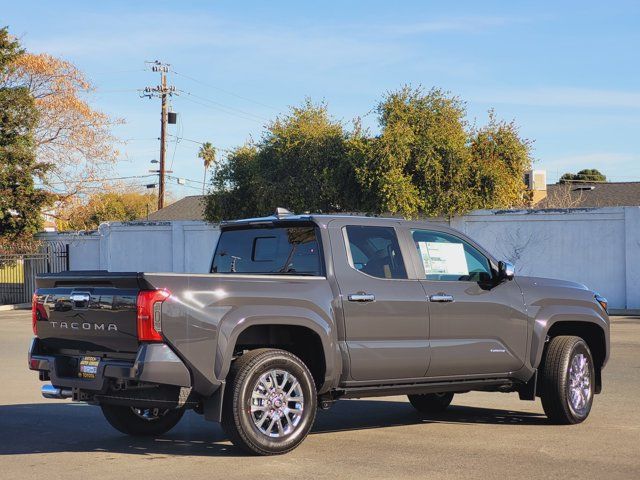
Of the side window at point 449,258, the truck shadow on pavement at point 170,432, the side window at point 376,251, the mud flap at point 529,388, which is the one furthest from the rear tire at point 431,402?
the side window at point 376,251

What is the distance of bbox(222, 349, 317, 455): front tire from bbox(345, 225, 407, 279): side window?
1.16m

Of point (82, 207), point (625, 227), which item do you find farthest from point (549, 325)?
point (82, 207)

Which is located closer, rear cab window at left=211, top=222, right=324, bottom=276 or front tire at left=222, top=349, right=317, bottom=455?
front tire at left=222, top=349, right=317, bottom=455

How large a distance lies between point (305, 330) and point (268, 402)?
0.71 m

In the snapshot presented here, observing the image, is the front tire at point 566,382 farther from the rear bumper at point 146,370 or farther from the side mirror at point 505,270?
the rear bumper at point 146,370

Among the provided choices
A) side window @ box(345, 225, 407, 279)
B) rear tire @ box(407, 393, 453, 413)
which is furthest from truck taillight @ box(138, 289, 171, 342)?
rear tire @ box(407, 393, 453, 413)

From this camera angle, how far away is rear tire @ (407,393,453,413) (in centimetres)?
1041

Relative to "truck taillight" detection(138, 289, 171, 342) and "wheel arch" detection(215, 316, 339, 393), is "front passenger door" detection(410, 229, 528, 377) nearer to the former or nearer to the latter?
"wheel arch" detection(215, 316, 339, 393)

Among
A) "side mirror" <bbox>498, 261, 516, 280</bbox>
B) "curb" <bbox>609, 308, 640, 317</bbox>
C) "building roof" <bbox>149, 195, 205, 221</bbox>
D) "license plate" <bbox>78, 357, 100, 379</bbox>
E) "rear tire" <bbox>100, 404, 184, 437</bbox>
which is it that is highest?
"building roof" <bbox>149, 195, 205, 221</bbox>

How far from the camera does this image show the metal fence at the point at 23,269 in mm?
36719

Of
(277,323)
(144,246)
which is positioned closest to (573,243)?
(144,246)

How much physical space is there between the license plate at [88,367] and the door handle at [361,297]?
217 centimetres

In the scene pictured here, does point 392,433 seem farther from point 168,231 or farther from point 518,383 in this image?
point 168,231

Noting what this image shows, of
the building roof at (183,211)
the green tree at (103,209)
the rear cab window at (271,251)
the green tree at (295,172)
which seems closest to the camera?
the rear cab window at (271,251)
